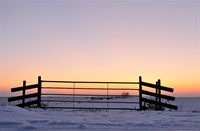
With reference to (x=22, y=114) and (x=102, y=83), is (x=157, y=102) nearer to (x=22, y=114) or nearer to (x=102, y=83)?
(x=102, y=83)

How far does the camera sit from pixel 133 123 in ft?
24.1

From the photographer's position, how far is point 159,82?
15.1 meters

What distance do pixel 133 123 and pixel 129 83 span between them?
26.4 ft

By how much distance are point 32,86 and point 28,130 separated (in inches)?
368

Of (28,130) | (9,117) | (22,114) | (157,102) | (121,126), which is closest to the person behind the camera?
(28,130)

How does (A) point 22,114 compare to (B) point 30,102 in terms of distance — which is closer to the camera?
(A) point 22,114

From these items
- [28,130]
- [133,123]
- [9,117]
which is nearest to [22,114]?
[9,117]

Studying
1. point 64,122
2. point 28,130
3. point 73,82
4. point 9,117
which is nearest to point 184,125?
point 64,122

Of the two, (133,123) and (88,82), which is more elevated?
(88,82)

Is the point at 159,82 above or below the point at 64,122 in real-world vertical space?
above

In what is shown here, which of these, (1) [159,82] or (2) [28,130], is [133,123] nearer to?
(2) [28,130]

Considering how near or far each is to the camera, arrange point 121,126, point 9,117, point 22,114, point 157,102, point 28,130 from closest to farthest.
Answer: point 28,130, point 121,126, point 9,117, point 22,114, point 157,102

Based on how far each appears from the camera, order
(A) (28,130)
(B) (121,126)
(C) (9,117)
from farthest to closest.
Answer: (C) (9,117)
(B) (121,126)
(A) (28,130)

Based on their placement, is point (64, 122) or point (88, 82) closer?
point (64, 122)
